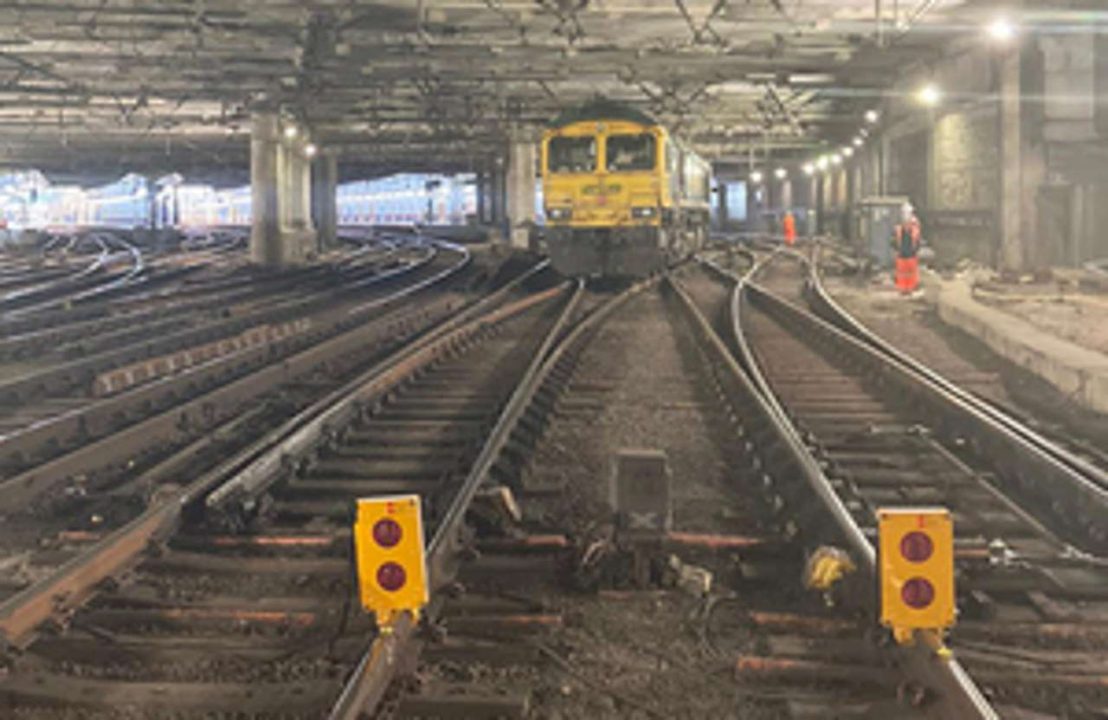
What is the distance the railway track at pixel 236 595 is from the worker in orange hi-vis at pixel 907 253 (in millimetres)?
13229

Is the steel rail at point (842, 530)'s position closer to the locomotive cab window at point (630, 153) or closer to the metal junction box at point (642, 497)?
the metal junction box at point (642, 497)

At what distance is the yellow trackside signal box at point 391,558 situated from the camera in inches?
150

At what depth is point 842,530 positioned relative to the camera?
479 centimetres

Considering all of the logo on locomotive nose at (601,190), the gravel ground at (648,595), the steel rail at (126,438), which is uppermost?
the logo on locomotive nose at (601,190)

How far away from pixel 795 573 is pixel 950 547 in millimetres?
1241

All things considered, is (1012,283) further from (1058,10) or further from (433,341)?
(433,341)

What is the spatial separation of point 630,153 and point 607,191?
2.84 ft

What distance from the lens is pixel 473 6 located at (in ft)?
62.2

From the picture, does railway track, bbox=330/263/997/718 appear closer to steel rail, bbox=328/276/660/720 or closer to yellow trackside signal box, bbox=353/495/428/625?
steel rail, bbox=328/276/660/720

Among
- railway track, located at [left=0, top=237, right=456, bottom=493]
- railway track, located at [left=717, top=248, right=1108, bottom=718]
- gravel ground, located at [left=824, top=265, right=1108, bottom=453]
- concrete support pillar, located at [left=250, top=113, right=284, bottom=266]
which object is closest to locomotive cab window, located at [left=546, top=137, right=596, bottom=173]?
gravel ground, located at [left=824, top=265, right=1108, bottom=453]

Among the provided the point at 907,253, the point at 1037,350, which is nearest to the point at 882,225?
the point at 907,253

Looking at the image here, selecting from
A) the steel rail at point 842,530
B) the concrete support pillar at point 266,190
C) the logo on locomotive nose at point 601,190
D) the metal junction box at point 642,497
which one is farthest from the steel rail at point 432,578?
the concrete support pillar at point 266,190

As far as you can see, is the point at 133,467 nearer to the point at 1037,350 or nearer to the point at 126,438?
the point at 126,438

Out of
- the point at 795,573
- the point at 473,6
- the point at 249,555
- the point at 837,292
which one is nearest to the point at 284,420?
the point at 249,555
